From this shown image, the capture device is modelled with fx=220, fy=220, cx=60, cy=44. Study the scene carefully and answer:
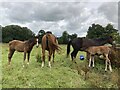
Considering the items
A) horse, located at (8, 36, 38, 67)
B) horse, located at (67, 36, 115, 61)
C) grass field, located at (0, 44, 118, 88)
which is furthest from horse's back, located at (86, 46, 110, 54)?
horse, located at (8, 36, 38, 67)

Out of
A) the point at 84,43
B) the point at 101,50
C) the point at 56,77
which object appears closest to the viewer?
the point at 56,77

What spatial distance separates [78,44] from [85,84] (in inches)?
153

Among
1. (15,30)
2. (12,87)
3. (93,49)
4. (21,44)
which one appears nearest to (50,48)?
(21,44)

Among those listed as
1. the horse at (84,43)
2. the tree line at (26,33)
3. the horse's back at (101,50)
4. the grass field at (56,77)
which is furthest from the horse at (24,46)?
the tree line at (26,33)

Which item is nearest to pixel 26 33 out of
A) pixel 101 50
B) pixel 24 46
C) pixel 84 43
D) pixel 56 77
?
pixel 84 43

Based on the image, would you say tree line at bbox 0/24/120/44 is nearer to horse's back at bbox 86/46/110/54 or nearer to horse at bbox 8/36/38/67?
horse's back at bbox 86/46/110/54

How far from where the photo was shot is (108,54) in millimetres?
9594

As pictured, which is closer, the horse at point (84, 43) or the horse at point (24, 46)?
the horse at point (24, 46)

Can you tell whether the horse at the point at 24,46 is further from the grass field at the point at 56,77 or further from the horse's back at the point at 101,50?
the horse's back at the point at 101,50

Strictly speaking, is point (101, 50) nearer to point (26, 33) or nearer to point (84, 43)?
point (84, 43)

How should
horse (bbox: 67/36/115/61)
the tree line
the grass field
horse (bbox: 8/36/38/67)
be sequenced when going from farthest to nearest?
the tree line
horse (bbox: 67/36/115/61)
horse (bbox: 8/36/38/67)
the grass field

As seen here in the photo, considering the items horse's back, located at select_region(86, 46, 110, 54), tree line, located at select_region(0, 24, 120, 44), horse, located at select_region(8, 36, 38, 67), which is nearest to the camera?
horse, located at select_region(8, 36, 38, 67)

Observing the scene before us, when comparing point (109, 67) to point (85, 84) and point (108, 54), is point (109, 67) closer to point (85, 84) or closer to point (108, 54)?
point (108, 54)

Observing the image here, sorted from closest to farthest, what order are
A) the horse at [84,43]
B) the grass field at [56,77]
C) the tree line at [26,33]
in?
the grass field at [56,77]
the horse at [84,43]
the tree line at [26,33]
